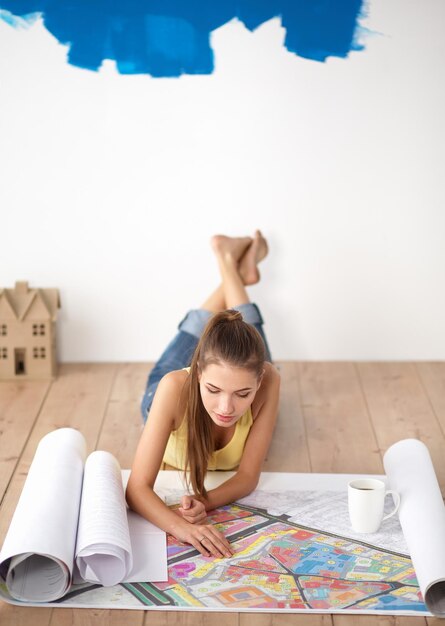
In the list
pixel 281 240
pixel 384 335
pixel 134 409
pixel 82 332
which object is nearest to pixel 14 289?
pixel 82 332

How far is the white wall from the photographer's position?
118 inches

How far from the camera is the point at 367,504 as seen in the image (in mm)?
2051

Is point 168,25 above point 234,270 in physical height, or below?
above

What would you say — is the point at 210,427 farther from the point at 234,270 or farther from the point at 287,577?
the point at 234,270

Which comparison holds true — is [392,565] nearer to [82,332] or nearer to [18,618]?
[18,618]

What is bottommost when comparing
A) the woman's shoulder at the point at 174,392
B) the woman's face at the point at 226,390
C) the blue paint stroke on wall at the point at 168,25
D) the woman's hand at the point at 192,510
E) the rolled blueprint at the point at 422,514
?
the woman's hand at the point at 192,510

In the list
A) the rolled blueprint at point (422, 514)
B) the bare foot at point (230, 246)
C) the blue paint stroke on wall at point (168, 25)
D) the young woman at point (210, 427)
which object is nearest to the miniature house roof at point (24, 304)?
the bare foot at point (230, 246)

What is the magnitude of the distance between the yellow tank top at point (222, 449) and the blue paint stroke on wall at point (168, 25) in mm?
1264

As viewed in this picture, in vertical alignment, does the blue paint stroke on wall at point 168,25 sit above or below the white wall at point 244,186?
above

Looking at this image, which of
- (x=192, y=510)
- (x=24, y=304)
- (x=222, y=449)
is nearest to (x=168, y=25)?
(x=24, y=304)

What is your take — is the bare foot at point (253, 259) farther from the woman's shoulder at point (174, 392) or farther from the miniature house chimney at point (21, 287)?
the woman's shoulder at point (174, 392)

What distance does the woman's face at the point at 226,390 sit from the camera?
2.02m

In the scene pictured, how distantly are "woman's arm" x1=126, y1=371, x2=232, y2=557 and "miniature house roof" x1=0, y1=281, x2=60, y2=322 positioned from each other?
1.02 meters

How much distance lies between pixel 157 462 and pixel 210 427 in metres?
0.17
